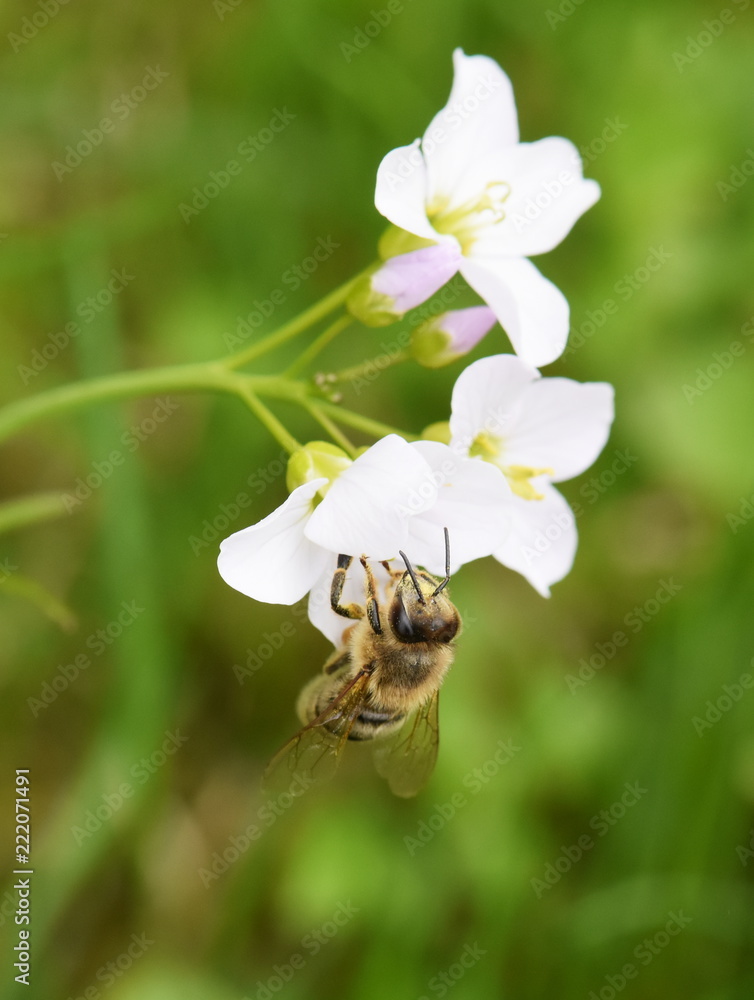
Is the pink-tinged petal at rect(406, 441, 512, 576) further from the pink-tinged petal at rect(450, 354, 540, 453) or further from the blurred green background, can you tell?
the blurred green background

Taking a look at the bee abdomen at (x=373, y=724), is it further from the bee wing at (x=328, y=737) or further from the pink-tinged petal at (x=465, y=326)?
the pink-tinged petal at (x=465, y=326)

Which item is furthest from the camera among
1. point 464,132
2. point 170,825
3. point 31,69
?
point 31,69

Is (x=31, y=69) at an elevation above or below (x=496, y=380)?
above

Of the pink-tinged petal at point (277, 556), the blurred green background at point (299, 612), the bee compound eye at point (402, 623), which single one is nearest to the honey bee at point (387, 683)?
the bee compound eye at point (402, 623)

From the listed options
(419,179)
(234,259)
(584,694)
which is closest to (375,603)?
(419,179)

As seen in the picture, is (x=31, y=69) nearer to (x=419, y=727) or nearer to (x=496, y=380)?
(x=496, y=380)

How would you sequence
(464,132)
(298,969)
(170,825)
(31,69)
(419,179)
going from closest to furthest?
(419,179) < (464,132) < (298,969) < (170,825) < (31,69)

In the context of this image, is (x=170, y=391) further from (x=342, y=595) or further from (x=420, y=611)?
(x=420, y=611)
